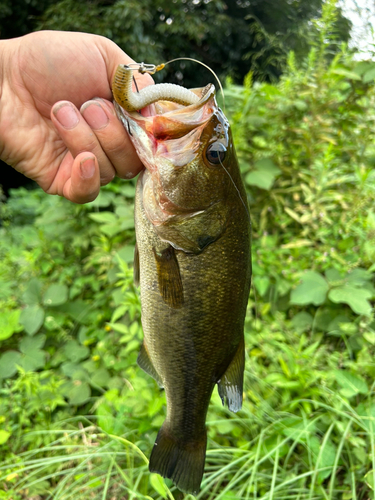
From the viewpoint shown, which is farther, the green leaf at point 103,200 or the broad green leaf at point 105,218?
the green leaf at point 103,200

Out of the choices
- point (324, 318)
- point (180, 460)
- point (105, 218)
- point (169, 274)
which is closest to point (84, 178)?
point (169, 274)

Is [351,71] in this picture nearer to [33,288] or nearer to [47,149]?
[47,149]

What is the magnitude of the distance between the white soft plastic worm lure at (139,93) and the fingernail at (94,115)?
0.22 metres

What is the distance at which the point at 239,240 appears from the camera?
109 cm

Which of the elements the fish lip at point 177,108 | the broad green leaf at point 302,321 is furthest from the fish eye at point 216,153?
the broad green leaf at point 302,321

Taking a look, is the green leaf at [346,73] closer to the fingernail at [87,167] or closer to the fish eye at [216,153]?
the fish eye at [216,153]

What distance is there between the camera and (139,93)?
98 cm

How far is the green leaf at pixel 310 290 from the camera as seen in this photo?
2.13 metres

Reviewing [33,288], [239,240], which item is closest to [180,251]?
[239,240]

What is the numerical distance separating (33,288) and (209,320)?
6.23 feet

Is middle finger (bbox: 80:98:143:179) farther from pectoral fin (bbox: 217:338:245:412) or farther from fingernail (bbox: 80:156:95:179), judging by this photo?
pectoral fin (bbox: 217:338:245:412)

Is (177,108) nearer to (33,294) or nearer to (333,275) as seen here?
(333,275)

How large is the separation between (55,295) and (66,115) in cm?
169

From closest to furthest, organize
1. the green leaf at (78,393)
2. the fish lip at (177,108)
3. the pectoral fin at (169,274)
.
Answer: the fish lip at (177,108)
the pectoral fin at (169,274)
the green leaf at (78,393)
